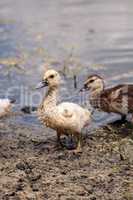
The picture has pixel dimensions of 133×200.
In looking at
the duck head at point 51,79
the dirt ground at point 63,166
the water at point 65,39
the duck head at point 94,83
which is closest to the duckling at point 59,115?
the duck head at point 51,79

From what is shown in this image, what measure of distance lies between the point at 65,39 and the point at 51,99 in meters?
5.45

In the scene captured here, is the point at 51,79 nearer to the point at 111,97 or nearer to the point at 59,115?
the point at 59,115

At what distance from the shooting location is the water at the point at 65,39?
11.2 m

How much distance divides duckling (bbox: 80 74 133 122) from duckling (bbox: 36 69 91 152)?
4.27 ft

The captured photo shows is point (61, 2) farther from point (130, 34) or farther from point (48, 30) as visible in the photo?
point (130, 34)

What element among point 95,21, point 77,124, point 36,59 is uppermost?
point 95,21

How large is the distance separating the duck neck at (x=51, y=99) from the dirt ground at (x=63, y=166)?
0.56 m

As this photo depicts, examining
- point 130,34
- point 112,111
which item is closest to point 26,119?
point 112,111

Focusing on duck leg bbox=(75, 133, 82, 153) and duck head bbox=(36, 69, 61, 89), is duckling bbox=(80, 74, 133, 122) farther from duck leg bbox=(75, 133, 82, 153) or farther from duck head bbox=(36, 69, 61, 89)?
duck head bbox=(36, 69, 61, 89)

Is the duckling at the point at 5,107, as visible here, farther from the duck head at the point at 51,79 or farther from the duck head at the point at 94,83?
the duck head at the point at 94,83

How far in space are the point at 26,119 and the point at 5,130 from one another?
25.0 inches

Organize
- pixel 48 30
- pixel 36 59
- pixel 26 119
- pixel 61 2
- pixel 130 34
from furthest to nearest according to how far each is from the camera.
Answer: pixel 61 2, pixel 48 30, pixel 130 34, pixel 36 59, pixel 26 119

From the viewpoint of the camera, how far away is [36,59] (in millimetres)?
12109

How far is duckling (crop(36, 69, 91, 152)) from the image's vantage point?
301 inches
